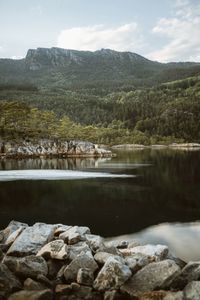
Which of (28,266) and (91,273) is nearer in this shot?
(91,273)

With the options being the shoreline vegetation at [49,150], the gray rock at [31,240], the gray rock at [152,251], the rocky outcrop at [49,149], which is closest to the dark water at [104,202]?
the gray rock at [31,240]

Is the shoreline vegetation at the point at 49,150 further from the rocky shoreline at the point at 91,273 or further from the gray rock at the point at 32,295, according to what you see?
the gray rock at the point at 32,295

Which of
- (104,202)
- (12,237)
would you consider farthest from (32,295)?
(104,202)

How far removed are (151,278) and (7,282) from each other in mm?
5314

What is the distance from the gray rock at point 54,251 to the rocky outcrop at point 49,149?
86991 mm

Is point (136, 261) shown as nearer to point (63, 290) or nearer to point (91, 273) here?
point (91, 273)

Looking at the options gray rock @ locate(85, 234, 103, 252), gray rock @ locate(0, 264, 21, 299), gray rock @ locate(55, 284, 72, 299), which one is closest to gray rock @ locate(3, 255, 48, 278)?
gray rock @ locate(0, 264, 21, 299)

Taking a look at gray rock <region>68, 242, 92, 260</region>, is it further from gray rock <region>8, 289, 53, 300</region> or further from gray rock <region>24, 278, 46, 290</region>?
gray rock <region>8, 289, 53, 300</region>

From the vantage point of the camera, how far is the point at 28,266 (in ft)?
50.6

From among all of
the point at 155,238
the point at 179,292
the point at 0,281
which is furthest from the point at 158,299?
the point at 155,238

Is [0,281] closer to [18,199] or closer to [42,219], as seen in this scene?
[42,219]

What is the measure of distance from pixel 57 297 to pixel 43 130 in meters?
108

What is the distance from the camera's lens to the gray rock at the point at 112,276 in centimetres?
1452

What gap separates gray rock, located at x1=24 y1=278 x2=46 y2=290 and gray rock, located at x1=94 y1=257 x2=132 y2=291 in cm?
205
